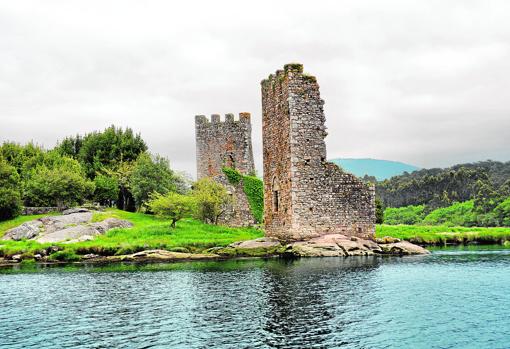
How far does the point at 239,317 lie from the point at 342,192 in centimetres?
2364

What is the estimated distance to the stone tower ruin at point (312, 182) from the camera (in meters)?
40.6

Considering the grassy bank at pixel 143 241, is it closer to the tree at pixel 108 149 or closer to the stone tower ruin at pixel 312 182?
the stone tower ruin at pixel 312 182

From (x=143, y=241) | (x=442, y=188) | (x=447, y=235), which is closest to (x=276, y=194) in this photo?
(x=143, y=241)

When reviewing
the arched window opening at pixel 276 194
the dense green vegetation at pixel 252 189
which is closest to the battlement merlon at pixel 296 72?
the arched window opening at pixel 276 194

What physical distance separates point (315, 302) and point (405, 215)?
248 ft

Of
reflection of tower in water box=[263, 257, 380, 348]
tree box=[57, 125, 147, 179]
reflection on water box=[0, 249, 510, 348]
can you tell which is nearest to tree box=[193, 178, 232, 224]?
reflection on water box=[0, 249, 510, 348]

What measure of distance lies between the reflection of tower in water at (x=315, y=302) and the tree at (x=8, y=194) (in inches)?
1195

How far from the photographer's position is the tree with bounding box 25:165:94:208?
55875 millimetres

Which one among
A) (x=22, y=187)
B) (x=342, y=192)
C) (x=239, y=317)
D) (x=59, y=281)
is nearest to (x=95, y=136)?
(x=22, y=187)

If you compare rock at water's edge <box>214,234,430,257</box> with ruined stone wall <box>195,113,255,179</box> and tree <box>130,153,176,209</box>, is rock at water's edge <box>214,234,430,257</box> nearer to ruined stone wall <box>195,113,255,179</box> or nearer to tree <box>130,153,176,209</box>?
tree <box>130,153,176,209</box>

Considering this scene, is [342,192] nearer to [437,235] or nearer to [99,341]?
[437,235]

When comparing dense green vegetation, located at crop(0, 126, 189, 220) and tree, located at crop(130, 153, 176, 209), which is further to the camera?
tree, located at crop(130, 153, 176, 209)

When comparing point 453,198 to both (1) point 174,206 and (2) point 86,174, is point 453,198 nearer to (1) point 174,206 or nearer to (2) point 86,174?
(2) point 86,174

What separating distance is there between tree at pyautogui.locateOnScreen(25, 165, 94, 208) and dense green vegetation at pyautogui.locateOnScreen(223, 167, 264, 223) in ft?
50.8
